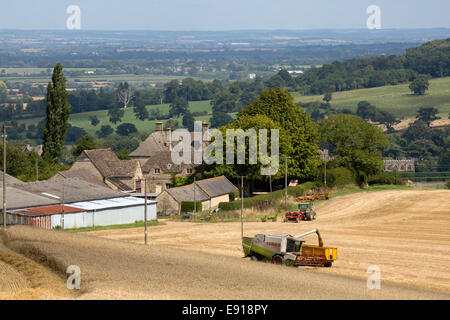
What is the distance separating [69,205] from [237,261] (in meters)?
34.7

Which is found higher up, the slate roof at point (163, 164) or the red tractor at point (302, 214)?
the slate roof at point (163, 164)

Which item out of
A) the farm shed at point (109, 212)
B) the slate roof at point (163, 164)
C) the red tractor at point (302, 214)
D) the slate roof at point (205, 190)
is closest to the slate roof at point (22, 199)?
the farm shed at point (109, 212)

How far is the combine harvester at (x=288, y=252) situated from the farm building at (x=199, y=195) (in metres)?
39.3

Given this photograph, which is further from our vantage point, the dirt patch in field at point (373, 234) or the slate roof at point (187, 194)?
the slate roof at point (187, 194)

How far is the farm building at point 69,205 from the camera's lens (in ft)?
230

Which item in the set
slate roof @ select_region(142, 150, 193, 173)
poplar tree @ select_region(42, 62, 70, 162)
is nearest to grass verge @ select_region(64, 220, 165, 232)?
slate roof @ select_region(142, 150, 193, 173)

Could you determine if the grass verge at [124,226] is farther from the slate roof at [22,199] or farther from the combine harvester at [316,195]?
the combine harvester at [316,195]

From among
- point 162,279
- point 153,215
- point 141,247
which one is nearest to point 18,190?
point 153,215

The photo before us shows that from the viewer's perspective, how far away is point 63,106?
376ft

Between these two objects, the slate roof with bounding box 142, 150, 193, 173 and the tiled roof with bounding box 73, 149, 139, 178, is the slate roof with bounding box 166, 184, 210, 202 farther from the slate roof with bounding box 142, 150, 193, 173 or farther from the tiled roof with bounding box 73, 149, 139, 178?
the tiled roof with bounding box 73, 149, 139, 178

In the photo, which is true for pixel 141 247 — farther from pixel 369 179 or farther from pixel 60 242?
pixel 369 179

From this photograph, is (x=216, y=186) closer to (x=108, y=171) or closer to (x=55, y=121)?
(x=108, y=171)

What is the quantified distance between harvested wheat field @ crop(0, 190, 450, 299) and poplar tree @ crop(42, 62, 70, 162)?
41.9 metres
